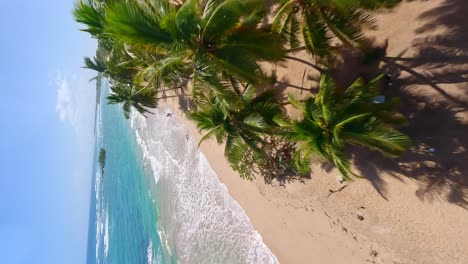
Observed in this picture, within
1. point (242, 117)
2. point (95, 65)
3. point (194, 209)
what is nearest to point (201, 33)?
point (242, 117)

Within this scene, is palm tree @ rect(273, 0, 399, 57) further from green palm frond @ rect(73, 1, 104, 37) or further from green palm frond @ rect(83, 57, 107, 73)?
green palm frond @ rect(83, 57, 107, 73)

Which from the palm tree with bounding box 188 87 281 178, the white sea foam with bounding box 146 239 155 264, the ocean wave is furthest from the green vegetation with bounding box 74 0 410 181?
the ocean wave

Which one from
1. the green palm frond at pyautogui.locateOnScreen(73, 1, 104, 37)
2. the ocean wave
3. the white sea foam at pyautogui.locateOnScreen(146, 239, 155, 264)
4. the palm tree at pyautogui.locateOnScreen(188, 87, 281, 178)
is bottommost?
the white sea foam at pyautogui.locateOnScreen(146, 239, 155, 264)

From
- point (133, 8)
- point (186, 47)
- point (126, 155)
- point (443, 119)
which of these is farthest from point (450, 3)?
point (126, 155)

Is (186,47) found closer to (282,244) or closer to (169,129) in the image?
A: (282,244)

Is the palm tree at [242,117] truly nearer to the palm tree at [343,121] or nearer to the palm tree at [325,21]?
the palm tree at [343,121]
